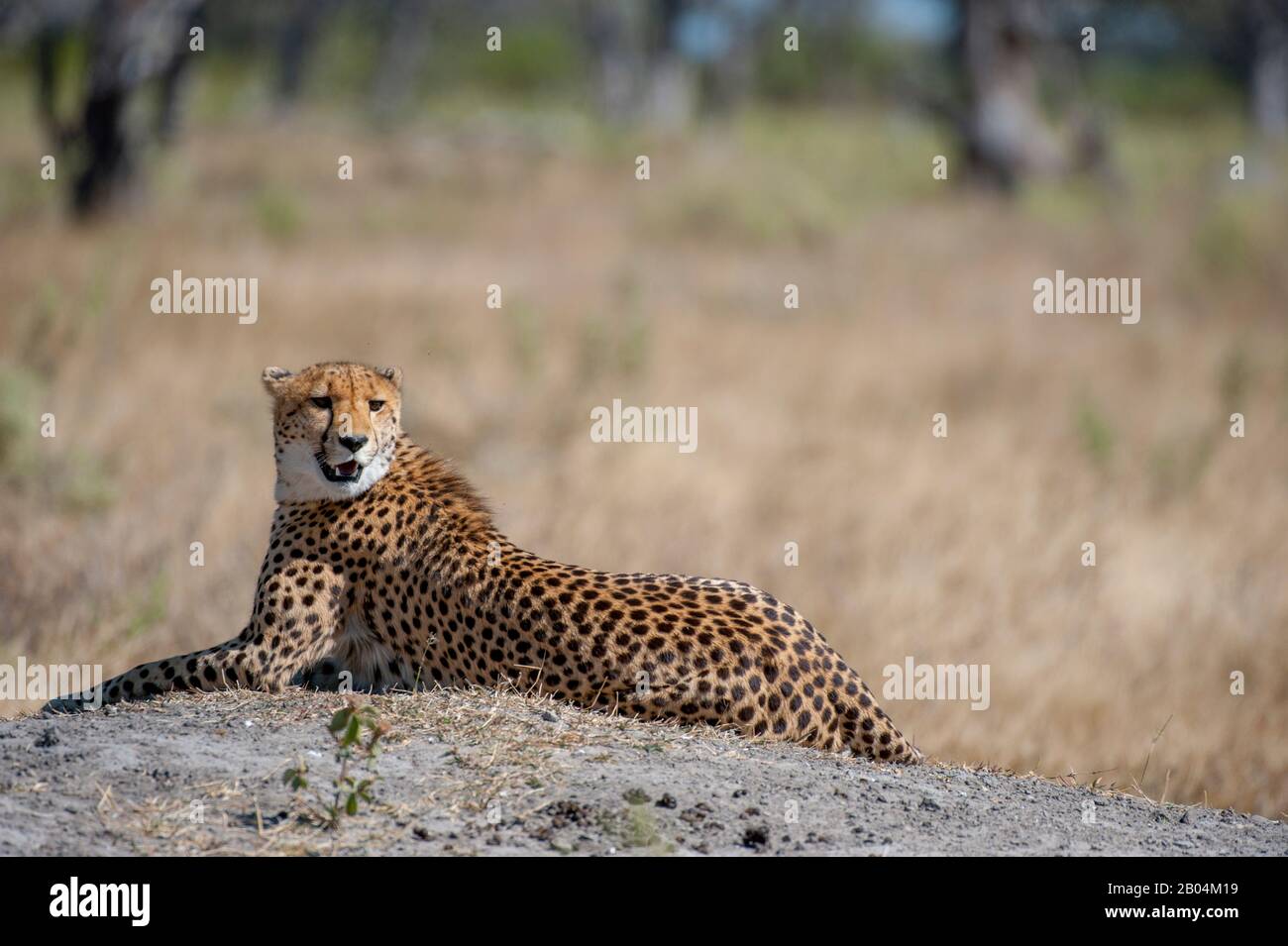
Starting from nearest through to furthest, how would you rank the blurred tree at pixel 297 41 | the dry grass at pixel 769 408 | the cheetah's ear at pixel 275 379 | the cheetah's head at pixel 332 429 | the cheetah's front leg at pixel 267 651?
the cheetah's front leg at pixel 267 651, the cheetah's head at pixel 332 429, the cheetah's ear at pixel 275 379, the dry grass at pixel 769 408, the blurred tree at pixel 297 41

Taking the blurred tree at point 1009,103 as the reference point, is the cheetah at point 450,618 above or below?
below

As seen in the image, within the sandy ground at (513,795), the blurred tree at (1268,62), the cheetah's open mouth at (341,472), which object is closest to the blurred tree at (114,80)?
the cheetah's open mouth at (341,472)

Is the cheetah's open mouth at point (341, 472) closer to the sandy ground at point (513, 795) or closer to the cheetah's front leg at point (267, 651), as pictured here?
the cheetah's front leg at point (267, 651)

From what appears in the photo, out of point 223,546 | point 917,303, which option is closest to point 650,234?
point 917,303

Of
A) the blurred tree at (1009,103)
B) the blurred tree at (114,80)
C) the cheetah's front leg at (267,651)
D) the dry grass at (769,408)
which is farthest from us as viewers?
the blurred tree at (1009,103)

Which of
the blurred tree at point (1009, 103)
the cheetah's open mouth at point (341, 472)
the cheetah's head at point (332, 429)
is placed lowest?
the cheetah's open mouth at point (341, 472)

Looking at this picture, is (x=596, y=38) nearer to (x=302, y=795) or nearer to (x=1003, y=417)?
(x=1003, y=417)

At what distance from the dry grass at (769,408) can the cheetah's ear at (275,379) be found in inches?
62.2

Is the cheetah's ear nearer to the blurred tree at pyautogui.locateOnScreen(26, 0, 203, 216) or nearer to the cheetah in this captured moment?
the cheetah

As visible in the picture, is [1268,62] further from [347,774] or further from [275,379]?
[347,774]

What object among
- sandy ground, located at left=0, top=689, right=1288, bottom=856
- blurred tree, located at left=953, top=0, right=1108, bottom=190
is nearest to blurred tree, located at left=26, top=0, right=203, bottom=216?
blurred tree, located at left=953, top=0, right=1108, bottom=190

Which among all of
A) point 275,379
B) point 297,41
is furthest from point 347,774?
point 297,41

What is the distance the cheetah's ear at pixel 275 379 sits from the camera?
4934mm

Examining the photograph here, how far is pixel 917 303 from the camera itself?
14203 mm
